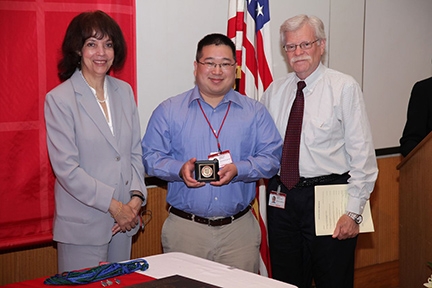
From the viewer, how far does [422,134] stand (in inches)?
148

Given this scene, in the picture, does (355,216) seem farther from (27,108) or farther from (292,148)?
(27,108)

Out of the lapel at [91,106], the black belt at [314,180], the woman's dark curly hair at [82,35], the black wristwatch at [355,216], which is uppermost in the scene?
the woman's dark curly hair at [82,35]

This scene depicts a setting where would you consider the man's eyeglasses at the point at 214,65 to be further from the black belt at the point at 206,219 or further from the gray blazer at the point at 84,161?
the black belt at the point at 206,219

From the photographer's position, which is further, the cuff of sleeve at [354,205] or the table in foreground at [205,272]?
the cuff of sleeve at [354,205]

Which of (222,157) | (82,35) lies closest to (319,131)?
(222,157)

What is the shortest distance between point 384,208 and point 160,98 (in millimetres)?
2311

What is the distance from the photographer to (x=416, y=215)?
Answer: 3719 mm

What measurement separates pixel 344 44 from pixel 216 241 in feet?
7.70

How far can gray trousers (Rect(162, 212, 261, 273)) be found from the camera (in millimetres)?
3139

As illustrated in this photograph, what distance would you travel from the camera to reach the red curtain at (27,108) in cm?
325

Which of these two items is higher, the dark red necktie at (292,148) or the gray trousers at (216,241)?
the dark red necktie at (292,148)

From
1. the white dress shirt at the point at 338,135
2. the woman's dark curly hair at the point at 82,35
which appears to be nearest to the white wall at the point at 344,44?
the woman's dark curly hair at the point at 82,35

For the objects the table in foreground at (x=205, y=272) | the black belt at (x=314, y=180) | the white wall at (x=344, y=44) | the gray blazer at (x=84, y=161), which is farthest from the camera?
the white wall at (x=344, y=44)

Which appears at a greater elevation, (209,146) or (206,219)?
(209,146)
